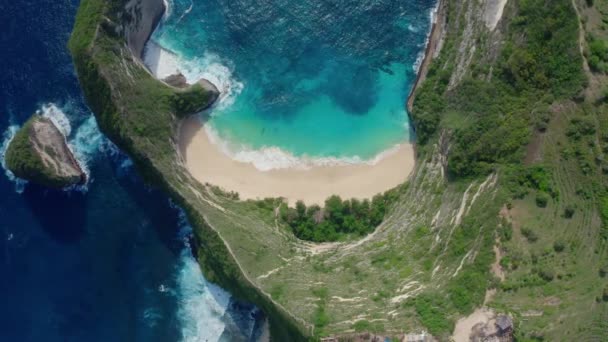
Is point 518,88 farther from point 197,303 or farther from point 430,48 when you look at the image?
point 197,303

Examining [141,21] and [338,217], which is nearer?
[338,217]

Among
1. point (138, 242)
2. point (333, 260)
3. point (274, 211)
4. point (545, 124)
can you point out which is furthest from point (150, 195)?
point (545, 124)

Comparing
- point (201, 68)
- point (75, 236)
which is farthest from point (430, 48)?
point (75, 236)

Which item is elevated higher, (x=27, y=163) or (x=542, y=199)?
(x=27, y=163)

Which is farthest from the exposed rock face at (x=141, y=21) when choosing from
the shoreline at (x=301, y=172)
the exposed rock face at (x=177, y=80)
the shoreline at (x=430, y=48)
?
the shoreline at (x=430, y=48)

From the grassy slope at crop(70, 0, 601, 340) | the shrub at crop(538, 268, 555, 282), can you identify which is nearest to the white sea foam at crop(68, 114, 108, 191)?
the grassy slope at crop(70, 0, 601, 340)

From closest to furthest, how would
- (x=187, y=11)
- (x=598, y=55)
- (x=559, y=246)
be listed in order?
(x=559, y=246) < (x=598, y=55) < (x=187, y=11)

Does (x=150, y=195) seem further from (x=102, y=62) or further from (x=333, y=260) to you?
(x=333, y=260)
